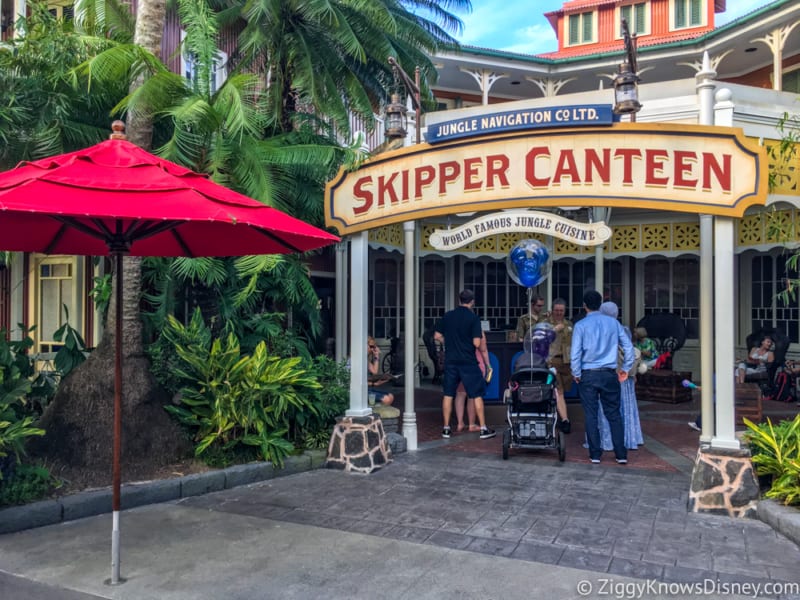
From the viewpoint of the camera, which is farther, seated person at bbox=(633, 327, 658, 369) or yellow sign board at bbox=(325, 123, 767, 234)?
seated person at bbox=(633, 327, 658, 369)

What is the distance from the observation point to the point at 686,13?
2395 cm

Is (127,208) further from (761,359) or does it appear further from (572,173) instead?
(761,359)

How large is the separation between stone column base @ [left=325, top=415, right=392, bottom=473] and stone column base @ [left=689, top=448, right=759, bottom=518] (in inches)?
122

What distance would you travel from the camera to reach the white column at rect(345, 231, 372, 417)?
7.32 metres

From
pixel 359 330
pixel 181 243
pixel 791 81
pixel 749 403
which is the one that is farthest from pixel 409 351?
pixel 791 81

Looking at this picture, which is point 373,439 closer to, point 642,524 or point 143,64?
point 642,524

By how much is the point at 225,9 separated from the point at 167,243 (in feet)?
20.0

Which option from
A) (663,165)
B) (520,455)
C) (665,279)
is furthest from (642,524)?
(665,279)

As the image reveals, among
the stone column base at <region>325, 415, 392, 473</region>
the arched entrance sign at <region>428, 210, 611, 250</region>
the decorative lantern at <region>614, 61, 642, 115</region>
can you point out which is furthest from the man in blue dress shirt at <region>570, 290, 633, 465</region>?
the stone column base at <region>325, 415, 392, 473</region>

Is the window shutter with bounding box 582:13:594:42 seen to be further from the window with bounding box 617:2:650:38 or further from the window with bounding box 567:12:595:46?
the window with bounding box 617:2:650:38

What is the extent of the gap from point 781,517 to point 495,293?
1116 centimetres

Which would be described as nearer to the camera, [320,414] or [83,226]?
[83,226]

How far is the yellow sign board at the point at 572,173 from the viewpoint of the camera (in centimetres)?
570

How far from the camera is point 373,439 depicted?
7141 millimetres
